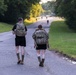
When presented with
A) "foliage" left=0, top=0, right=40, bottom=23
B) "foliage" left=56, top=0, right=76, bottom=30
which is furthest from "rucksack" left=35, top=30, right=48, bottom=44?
"foliage" left=0, top=0, right=40, bottom=23

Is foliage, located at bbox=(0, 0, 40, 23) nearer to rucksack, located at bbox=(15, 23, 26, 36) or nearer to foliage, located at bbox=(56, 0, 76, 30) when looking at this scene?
foliage, located at bbox=(56, 0, 76, 30)

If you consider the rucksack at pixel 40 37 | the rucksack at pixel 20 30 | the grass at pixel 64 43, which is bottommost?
the grass at pixel 64 43

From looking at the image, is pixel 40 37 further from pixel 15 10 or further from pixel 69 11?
pixel 15 10

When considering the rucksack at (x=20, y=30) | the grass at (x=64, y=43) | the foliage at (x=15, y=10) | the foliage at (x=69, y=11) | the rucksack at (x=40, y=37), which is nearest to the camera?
the rucksack at (x=40, y=37)

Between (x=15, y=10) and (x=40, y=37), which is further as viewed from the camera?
(x=15, y=10)

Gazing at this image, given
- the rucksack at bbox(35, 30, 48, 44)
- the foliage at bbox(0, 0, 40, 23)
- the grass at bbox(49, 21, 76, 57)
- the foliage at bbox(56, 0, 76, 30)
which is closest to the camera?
the rucksack at bbox(35, 30, 48, 44)

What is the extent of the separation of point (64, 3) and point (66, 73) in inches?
2037

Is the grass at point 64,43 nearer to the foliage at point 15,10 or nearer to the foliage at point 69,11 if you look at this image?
the foliage at point 69,11

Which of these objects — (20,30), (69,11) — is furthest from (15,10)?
(20,30)

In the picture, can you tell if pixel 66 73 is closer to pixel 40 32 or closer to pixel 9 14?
pixel 40 32

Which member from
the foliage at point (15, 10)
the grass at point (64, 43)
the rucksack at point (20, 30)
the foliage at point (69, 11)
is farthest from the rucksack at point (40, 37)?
the foliage at point (15, 10)

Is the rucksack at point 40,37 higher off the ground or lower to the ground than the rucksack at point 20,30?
lower

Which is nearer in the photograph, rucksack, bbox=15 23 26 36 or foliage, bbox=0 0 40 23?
rucksack, bbox=15 23 26 36

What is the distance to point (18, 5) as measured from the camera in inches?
3519
